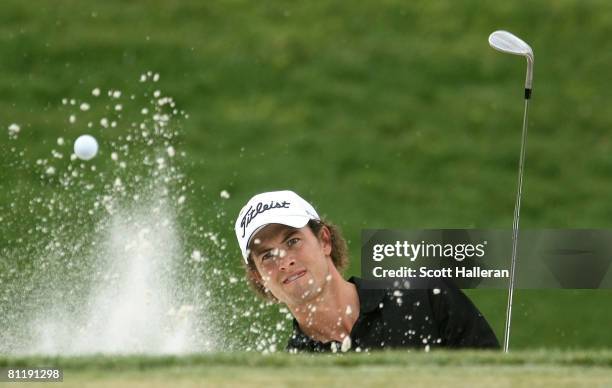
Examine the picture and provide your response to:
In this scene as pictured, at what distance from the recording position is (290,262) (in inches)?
129

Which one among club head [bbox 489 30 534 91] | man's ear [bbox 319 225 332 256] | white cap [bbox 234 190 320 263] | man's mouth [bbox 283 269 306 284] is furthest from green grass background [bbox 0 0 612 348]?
man's mouth [bbox 283 269 306 284]

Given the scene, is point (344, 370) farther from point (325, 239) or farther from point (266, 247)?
point (325, 239)

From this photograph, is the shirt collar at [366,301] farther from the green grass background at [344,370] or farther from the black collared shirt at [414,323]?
the green grass background at [344,370]

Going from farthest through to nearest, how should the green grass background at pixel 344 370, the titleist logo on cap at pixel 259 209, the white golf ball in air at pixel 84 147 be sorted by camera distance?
the white golf ball in air at pixel 84 147, the titleist logo on cap at pixel 259 209, the green grass background at pixel 344 370

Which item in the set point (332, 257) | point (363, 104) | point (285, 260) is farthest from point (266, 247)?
point (363, 104)

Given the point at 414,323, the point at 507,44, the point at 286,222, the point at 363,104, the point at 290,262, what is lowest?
the point at 414,323

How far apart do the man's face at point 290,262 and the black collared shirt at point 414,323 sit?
112 mm

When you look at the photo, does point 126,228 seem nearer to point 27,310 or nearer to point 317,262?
point 27,310

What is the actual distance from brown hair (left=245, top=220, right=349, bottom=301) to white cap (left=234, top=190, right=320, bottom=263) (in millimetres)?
43

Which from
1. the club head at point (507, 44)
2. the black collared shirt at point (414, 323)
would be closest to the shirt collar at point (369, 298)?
the black collared shirt at point (414, 323)

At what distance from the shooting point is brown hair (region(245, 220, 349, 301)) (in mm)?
3438

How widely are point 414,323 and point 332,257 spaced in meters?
0.69

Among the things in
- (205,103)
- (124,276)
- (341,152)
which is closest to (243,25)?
(205,103)

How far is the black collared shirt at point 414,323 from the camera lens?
3.03 metres
